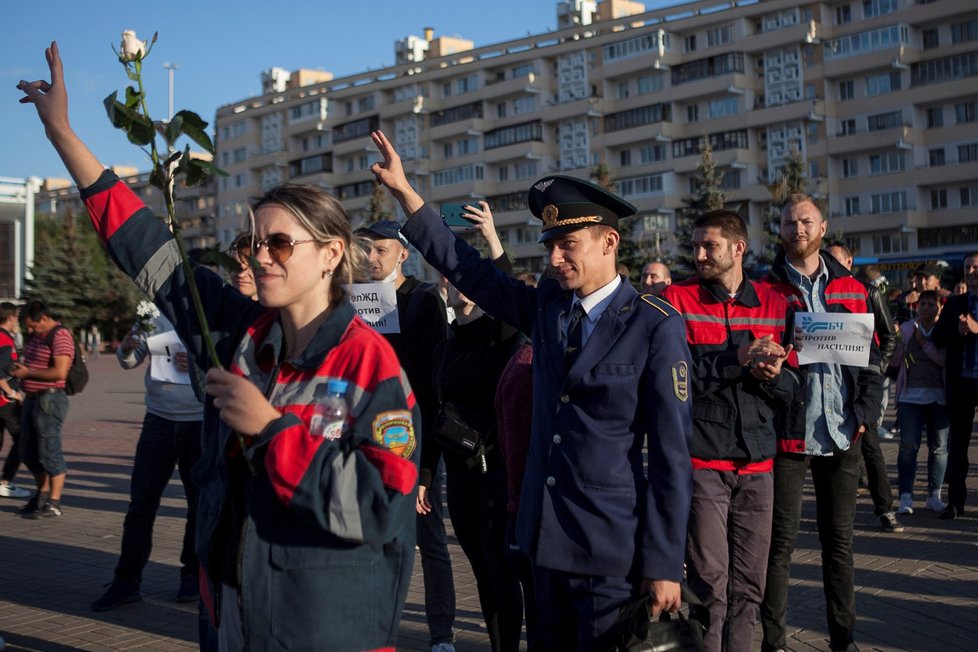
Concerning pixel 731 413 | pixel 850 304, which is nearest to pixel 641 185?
pixel 850 304

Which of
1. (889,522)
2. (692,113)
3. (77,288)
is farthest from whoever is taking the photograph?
(692,113)

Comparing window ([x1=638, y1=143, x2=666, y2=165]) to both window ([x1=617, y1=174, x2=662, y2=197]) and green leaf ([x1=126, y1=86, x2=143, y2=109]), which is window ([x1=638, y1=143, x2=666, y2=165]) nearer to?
window ([x1=617, y1=174, x2=662, y2=197])

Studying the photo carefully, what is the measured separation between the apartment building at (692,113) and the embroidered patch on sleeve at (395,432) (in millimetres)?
61460

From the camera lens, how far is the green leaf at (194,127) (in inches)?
103

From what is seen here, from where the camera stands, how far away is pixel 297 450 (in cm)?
259

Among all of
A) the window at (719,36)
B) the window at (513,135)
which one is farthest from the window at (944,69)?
the window at (513,135)

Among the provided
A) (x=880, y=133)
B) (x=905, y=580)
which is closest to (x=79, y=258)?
(x=880, y=133)

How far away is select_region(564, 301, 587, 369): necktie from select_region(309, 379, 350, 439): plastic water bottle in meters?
1.24

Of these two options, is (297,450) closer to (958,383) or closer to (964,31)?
(958,383)

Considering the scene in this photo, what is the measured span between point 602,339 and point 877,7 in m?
75.2

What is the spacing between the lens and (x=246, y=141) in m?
115

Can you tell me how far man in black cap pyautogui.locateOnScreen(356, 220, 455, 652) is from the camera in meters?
5.84

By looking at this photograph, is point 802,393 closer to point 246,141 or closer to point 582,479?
point 582,479

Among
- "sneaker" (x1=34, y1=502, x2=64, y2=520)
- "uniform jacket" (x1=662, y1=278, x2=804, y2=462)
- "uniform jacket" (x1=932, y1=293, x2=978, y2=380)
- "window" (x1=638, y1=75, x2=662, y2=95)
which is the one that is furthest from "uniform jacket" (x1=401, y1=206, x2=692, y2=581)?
"window" (x1=638, y1=75, x2=662, y2=95)
